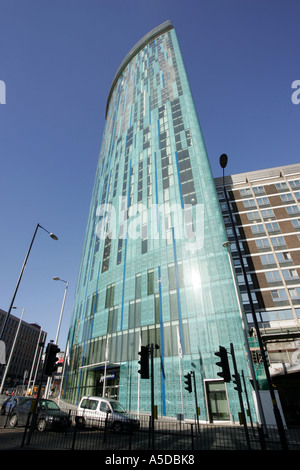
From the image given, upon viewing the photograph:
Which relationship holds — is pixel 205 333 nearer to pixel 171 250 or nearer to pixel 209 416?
pixel 209 416

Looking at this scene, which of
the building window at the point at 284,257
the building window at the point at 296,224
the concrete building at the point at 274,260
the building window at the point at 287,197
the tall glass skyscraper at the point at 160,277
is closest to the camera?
the tall glass skyscraper at the point at 160,277

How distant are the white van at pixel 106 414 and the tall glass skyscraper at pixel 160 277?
10.8 meters

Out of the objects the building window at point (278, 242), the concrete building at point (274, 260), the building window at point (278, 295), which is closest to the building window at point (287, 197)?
the concrete building at point (274, 260)

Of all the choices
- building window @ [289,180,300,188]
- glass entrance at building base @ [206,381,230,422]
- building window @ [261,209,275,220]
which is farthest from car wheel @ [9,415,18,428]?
building window @ [289,180,300,188]

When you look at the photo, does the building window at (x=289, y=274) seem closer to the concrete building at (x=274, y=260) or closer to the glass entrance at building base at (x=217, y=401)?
the concrete building at (x=274, y=260)

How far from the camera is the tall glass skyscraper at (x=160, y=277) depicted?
950 inches

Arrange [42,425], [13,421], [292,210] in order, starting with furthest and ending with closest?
[292,210] → [13,421] → [42,425]

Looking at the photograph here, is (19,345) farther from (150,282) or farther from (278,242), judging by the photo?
(278,242)

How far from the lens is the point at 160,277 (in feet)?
101

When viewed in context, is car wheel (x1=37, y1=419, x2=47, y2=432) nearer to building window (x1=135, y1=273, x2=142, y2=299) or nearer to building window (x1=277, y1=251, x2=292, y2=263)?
building window (x1=135, y1=273, x2=142, y2=299)

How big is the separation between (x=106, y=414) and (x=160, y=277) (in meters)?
18.7

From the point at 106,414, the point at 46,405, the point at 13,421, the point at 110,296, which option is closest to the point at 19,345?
the point at 110,296

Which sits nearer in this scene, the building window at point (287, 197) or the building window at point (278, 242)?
the building window at point (278, 242)

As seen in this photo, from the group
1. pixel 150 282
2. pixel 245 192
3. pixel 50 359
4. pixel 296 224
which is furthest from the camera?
pixel 245 192
